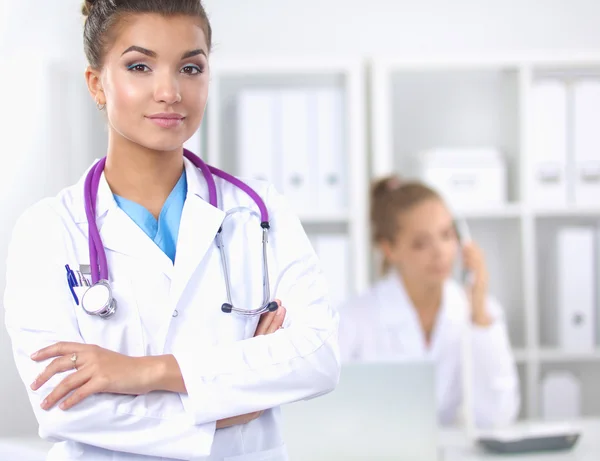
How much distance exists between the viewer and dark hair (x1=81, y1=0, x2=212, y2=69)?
1.16 m

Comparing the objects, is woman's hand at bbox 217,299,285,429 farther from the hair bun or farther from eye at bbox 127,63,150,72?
the hair bun

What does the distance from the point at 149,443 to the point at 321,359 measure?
0.26m

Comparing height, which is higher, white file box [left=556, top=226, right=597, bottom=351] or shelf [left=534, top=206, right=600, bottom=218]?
shelf [left=534, top=206, right=600, bottom=218]

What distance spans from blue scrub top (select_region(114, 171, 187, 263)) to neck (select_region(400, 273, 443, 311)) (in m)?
1.73

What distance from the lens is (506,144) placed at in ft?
10.7

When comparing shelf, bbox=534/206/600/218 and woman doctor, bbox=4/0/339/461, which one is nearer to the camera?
woman doctor, bbox=4/0/339/461

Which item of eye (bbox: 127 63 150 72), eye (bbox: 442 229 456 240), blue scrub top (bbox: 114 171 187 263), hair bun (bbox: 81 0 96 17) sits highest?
hair bun (bbox: 81 0 96 17)

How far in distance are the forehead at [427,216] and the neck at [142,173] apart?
1.63 m

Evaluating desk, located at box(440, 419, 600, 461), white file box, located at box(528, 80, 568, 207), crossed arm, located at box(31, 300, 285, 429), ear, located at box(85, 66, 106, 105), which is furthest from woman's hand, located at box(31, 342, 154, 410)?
white file box, located at box(528, 80, 568, 207)

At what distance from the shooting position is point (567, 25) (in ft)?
11.9

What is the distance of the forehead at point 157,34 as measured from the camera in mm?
1145

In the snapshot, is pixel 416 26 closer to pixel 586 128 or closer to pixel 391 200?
pixel 586 128

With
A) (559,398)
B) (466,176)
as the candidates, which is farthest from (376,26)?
(559,398)

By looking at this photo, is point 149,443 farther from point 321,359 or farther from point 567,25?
point 567,25
